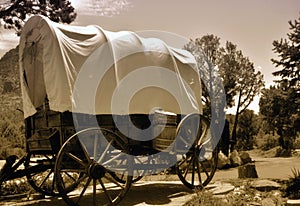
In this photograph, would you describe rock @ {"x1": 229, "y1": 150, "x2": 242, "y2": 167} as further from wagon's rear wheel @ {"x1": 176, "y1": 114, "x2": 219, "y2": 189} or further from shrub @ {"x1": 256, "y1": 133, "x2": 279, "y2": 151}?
shrub @ {"x1": 256, "y1": 133, "x2": 279, "y2": 151}

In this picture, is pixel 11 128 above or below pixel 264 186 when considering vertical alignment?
above

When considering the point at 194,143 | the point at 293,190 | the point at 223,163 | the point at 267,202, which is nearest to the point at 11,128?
the point at 223,163

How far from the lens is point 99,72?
630 centimetres

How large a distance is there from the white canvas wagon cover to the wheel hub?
0.83m

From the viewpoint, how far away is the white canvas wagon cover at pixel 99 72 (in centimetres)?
593

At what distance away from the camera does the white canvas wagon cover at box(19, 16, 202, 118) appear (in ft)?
19.5

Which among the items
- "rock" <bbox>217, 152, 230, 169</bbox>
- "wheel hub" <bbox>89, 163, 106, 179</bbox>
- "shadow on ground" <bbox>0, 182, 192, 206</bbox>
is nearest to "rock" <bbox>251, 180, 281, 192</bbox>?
"shadow on ground" <bbox>0, 182, 192, 206</bbox>

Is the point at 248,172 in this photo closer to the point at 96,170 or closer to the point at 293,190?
the point at 293,190

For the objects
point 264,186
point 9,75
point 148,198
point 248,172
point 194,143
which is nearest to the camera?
point 148,198

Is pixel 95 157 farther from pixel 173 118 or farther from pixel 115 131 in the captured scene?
pixel 173 118

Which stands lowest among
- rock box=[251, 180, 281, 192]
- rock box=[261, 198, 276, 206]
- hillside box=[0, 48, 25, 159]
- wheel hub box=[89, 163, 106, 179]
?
rock box=[261, 198, 276, 206]

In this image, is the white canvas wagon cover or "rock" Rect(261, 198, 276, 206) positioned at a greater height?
the white canvas wagon cover

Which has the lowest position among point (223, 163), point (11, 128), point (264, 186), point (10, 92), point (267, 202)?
point (267, 202)

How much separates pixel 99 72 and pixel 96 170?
1.57 m
